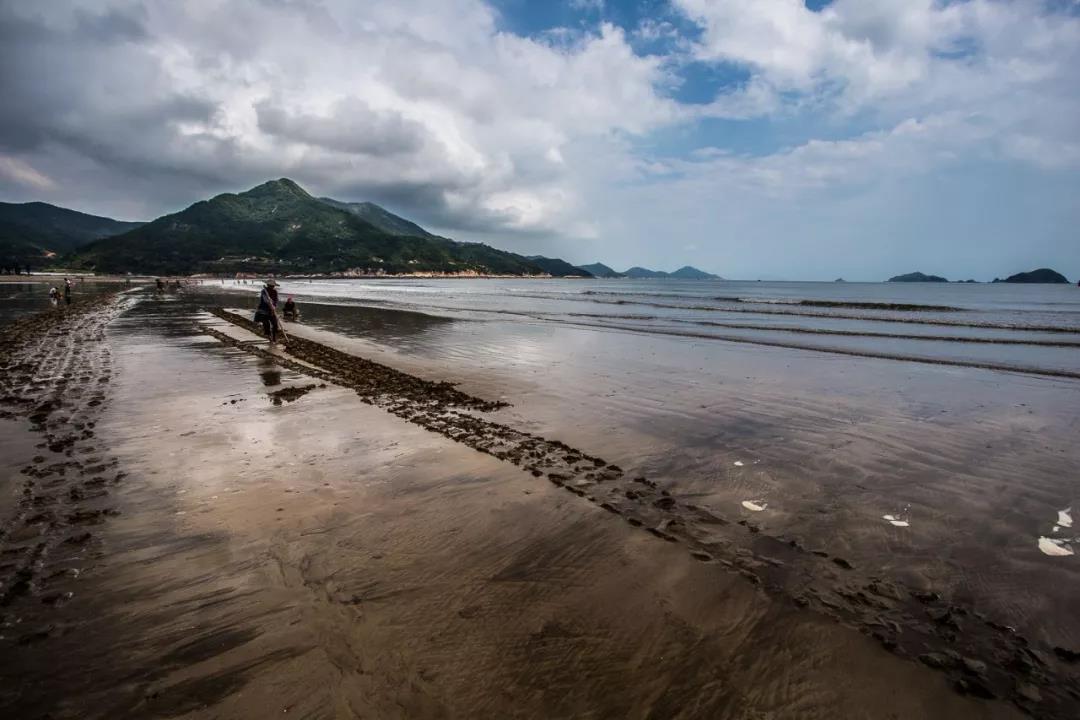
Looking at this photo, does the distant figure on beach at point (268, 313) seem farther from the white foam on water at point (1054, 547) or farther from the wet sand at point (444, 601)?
the white foam on water at point (1054, 547)

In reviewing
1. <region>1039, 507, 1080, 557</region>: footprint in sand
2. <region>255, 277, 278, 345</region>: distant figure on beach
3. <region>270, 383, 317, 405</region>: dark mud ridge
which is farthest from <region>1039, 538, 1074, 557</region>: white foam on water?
<region>255, 277, 278, 345</region>: distant figure on beach

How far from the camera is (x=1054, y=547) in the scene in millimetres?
5770

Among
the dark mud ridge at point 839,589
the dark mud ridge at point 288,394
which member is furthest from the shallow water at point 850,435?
the dark mud ridge at point 288,394

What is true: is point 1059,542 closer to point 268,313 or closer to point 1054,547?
point 1054,547

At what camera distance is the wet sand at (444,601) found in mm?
3502

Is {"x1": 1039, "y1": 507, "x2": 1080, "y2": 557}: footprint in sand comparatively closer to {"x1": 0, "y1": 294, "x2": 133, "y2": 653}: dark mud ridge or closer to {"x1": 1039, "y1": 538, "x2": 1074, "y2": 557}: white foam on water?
{"x1": 1039, "y1": 538, "x2": 1074, "y2": 557}: white foam on water

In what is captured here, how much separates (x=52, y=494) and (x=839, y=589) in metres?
9.62

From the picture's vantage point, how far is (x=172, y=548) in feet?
17.5

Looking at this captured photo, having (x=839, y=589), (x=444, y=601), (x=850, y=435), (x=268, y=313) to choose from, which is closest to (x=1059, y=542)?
(x=839, y=589)

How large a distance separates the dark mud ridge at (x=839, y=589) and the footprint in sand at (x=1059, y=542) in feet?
6.90

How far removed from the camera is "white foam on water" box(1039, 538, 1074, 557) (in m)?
5.63

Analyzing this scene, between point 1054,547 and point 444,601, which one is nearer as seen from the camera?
point 444,601

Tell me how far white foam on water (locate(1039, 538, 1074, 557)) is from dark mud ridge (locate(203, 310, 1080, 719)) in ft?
6.79

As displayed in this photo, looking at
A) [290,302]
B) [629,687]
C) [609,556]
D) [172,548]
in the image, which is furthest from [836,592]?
[290,302]
